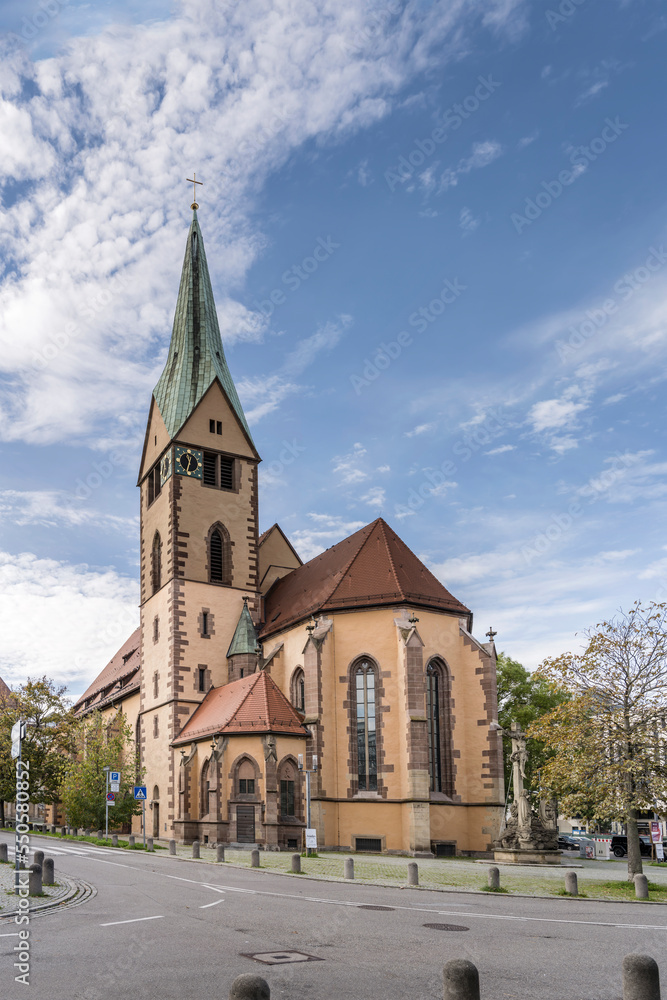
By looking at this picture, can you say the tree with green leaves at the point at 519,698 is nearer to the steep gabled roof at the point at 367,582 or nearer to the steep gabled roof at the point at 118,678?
the steep gabled roof at the point at 367,582

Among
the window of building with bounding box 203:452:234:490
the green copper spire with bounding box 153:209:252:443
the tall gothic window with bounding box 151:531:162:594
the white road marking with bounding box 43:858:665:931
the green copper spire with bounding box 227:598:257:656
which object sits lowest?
the white road marking with bounding box 43:858:665:931

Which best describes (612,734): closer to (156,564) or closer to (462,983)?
(462,983)

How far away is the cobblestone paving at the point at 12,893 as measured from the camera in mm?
14117

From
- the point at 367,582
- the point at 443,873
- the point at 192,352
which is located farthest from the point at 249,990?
the point at 192,352

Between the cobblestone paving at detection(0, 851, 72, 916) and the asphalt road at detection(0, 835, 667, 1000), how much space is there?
0.71m

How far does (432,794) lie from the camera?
117 ft

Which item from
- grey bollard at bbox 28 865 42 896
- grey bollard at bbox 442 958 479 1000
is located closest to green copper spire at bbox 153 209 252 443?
grey bollard at bbox 28 865 42 896

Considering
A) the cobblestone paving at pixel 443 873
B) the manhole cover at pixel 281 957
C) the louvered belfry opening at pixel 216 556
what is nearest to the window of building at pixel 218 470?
the louvered belfry opening at pixel 216 556

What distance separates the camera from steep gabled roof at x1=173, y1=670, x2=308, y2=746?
116 ft

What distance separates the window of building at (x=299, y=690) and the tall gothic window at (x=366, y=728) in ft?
11.9

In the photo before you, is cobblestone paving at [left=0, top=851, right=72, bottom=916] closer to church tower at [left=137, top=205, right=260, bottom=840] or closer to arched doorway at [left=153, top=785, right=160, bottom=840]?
church tower at [left=137, top=205, right=260, bottom=840]

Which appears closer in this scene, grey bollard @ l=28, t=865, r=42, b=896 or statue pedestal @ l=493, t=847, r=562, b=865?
grey bollard @ l=28, t=865, r=42, b=896

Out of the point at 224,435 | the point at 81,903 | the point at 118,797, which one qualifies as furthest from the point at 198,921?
the point at 224,435

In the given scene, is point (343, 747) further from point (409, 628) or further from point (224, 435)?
point (224, 435)
